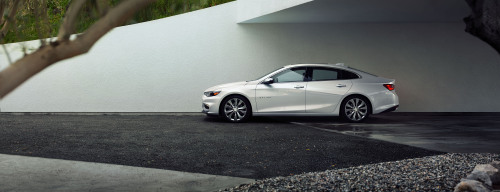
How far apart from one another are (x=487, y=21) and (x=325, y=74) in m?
8.06

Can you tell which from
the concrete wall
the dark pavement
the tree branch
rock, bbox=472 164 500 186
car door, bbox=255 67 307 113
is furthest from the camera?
the concrete wall

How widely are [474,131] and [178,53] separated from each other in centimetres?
869

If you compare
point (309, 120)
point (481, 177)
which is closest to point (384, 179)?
point (481, 177)

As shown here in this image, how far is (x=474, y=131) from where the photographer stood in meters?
11.1

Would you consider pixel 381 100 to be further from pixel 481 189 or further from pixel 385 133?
pixel 481 189

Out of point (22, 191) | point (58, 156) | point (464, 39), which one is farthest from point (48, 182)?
point (464, 39)

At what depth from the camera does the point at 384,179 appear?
17.7ft

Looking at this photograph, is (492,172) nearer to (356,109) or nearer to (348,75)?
(356,109)

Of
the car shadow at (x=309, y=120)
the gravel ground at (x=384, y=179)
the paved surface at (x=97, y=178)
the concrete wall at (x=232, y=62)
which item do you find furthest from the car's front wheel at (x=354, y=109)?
the paved surface at (x=97, y=178)

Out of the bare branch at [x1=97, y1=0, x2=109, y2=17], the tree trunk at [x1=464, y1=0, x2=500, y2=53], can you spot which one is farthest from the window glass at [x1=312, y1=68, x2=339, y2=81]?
the bare branch at [x1=97, y1=0, x2=109, y2=17]

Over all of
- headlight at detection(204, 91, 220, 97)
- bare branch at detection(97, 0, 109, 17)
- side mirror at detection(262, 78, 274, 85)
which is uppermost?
bare branch at detection(97, 0, 109, 17)

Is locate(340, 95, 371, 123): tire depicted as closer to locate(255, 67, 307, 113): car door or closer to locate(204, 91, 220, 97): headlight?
locate(255, 67, 307, 113): car door

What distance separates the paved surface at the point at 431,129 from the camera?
8.97m

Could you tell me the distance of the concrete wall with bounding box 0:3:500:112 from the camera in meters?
16.0
